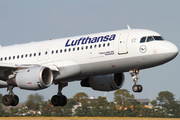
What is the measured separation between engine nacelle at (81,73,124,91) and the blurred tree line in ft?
34.1

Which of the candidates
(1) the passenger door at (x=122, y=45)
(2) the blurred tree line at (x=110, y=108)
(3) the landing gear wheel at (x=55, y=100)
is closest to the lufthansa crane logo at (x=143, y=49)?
(1) the passenger door at (x=122, y=45)

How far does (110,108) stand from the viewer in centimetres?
5703

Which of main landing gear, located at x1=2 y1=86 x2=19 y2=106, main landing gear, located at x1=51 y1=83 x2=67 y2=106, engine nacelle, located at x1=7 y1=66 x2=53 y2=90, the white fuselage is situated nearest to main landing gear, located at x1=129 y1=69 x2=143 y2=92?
the white fuselage

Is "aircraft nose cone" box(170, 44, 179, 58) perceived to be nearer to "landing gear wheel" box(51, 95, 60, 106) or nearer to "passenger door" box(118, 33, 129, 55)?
"passenger door" box(118, 33, 129, 55)

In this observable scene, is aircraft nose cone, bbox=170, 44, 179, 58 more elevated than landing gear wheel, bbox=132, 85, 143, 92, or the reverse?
aircraft nose cone, bbox=170, 44, 179, 58

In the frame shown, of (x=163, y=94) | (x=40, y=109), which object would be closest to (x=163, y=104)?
(x=163, y=94)

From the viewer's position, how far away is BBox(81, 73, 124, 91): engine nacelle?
33.8 meters

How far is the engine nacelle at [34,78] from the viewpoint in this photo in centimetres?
2866

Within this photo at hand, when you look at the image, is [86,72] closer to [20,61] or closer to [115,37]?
[115,37]

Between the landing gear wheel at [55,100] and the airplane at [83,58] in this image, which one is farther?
A: the landing gear wheel at [55,100]

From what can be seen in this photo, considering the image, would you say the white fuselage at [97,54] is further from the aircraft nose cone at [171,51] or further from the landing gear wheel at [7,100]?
the landing gear wheel at [7,100]

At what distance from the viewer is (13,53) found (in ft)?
110

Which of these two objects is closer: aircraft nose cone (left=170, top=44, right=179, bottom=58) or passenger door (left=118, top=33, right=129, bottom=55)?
aircraft nose cone (left=170, top=44, right=179, bottom=58)

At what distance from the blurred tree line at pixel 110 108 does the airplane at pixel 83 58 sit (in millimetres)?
11820
